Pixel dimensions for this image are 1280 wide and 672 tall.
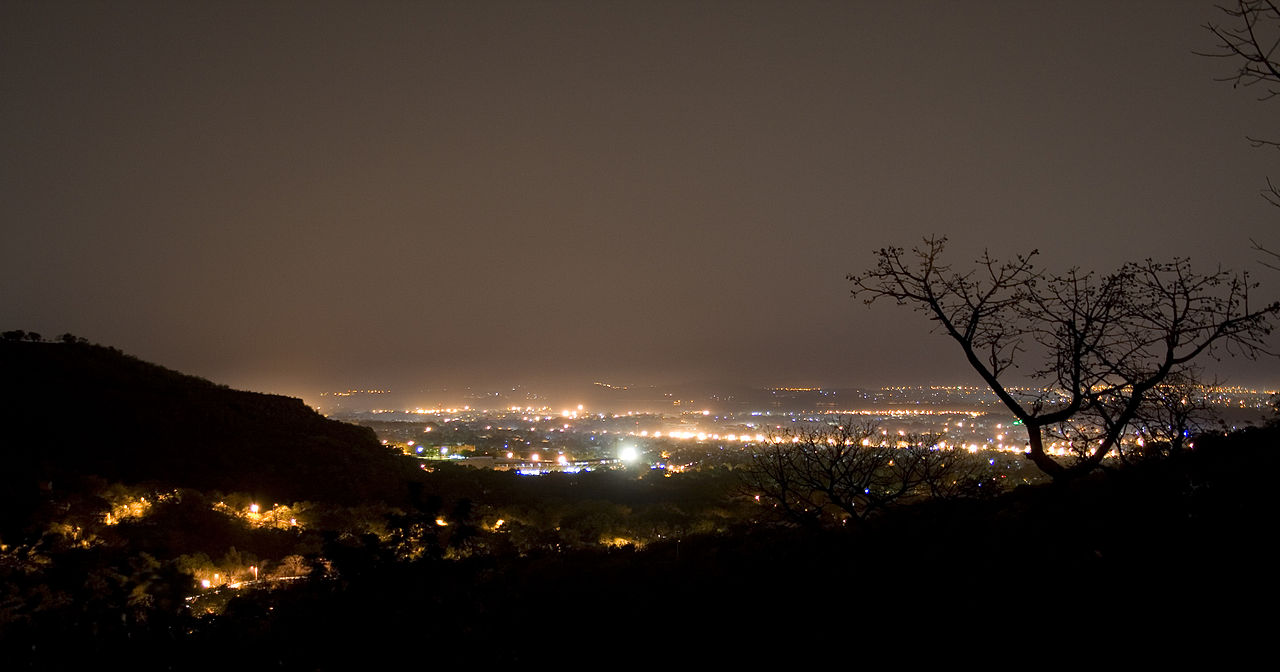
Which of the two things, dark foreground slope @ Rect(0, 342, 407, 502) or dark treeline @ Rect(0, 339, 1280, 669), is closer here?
dark treeline @ Rect(0, 339, 1280, 669)

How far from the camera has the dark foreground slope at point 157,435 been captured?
20.8 meters

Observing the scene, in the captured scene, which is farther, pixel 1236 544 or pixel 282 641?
pixel 282 641

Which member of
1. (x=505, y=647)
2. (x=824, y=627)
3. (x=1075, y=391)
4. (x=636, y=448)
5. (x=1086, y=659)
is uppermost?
(x=1075, y=391)

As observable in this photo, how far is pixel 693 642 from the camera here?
5668 mm

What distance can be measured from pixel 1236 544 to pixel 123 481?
25.8 meters

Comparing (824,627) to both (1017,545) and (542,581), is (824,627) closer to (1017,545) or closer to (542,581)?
(1017,545)

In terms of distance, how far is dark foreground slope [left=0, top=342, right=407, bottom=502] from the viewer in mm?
20844

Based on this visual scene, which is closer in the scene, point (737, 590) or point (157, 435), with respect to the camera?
point (737, 590)

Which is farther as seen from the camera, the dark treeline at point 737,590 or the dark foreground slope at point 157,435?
the dark foreground slope at point 157,435

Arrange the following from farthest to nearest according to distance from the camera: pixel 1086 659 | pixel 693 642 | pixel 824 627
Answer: pixel 693 642, pixel 824 627, pixel 1086 659

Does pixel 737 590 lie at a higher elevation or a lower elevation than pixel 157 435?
lower

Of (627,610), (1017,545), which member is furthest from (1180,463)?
(627,610)

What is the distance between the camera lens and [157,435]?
24453 millimetres

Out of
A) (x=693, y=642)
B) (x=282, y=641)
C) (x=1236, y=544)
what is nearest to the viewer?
(x=1236, y=544)
